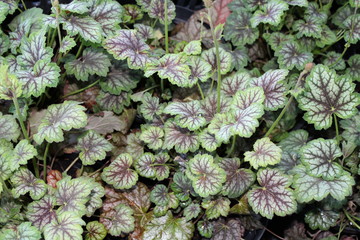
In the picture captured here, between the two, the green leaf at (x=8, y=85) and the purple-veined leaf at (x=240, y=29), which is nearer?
the green leaf at (x=8, y=85)

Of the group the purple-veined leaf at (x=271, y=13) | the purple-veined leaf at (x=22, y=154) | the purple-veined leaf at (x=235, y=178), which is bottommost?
the purple-veined leaf at (x=235, y=178)

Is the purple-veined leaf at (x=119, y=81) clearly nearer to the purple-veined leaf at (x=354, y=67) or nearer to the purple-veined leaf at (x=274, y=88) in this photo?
the purple-veined leaf at (x=274, y=88)

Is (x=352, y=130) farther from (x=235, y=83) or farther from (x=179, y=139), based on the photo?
(x=179, y=139)

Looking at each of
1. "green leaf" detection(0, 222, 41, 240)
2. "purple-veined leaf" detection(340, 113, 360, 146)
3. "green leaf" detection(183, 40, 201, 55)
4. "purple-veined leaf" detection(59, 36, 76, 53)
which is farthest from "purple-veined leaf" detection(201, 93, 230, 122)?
"green leaf" detection(0, 222, 41, 240)

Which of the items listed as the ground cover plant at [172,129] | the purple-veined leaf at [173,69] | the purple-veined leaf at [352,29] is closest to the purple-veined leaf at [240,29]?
the ground cover plant at [172,129]

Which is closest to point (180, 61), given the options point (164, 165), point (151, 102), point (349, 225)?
point (151, 102)

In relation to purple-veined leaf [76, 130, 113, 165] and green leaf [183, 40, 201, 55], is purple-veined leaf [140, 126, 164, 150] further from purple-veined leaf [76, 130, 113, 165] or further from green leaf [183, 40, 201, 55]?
green leaf [183, 40, 201, 55]

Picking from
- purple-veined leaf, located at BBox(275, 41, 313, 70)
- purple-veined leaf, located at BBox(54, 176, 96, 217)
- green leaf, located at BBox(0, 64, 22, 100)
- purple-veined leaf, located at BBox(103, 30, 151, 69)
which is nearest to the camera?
green leaf, located at BBox(0, 64, 22, 100)

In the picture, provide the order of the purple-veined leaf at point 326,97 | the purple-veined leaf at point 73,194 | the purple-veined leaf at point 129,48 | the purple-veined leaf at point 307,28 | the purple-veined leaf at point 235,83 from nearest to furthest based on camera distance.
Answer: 1. the purple-veined leaf at point 73,194
2. the purple-veined leaf at point 326,97
3. the purple-veined leaf at point 129,48
4. the purple-veined leaf at point 235,83
5. the purple-veined leaf at point 307,28
